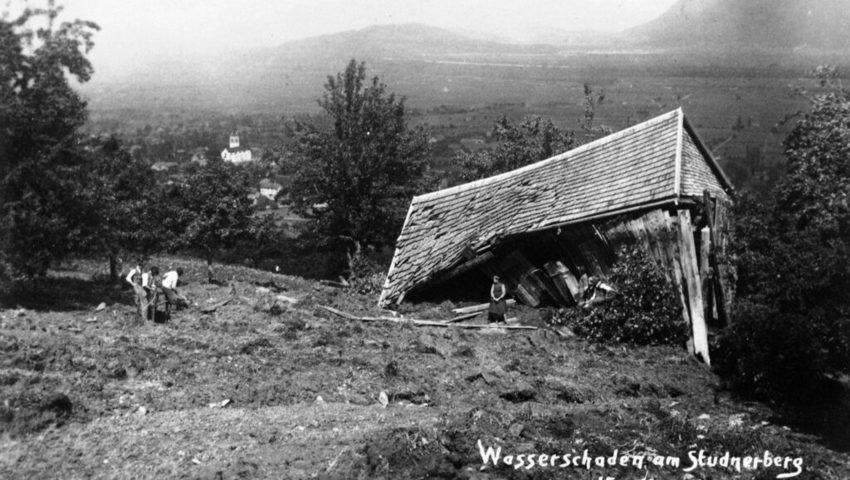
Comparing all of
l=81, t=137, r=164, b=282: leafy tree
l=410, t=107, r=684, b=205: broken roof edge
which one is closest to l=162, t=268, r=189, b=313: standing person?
l=81, t=137, r=164, b=282: leafy tree

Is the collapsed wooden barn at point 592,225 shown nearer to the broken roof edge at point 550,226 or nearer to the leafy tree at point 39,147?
the broken roof edge at point 550,226

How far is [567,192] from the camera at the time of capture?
1791 centimetres

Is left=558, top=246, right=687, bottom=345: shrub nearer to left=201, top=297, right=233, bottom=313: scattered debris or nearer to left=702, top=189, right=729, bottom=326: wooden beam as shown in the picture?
left=702, top=189, right=729, bottom=326: wooden beam

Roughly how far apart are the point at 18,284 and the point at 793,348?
1850 centimetres

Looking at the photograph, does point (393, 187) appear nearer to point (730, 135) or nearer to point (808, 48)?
point (808, 48)

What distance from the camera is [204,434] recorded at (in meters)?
9.02

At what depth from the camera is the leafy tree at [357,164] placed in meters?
31.0

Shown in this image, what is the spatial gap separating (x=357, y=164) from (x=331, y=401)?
20998mm

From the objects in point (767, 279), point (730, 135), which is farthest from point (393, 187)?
point (730, 135)

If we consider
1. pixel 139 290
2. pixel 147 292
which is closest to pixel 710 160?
pixel 147 292

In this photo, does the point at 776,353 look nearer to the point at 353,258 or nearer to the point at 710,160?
the point at 710,160

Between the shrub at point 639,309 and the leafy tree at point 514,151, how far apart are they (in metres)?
21.2

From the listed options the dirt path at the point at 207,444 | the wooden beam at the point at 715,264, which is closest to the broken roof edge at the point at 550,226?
the wooden beam at the point at 715,264

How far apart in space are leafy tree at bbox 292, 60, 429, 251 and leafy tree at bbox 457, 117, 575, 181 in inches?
178
